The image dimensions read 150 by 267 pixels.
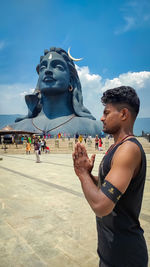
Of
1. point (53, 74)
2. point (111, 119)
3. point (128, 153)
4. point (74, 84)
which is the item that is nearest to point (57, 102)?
point (74, 84)

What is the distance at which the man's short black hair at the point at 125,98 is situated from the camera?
1165 mm

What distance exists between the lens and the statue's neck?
123 feet

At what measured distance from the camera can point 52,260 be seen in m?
1.89

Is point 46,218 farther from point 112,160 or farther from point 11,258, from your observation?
point 112,160

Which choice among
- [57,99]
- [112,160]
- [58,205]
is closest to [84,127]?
[57,99]

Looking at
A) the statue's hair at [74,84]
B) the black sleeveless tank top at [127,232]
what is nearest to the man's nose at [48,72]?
the statue's hair at [74,84]

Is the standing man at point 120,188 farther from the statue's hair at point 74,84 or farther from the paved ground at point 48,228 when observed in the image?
the statue's hair at point 74,84

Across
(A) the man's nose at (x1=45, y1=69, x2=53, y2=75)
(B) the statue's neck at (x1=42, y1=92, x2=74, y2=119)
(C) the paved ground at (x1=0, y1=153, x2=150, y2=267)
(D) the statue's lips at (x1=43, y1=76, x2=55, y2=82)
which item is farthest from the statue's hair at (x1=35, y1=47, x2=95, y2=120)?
(C) the paved ground at (x1=0, y1=153, x2=150, y2=267)

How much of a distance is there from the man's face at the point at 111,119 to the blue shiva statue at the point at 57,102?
34.0 meters

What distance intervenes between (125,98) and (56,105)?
123 feet

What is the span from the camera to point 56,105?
37844mm

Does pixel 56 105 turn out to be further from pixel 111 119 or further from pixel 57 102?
pixel 111 119

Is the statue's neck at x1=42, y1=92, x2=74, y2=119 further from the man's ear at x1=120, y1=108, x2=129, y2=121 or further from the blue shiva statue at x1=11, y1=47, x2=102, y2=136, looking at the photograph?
the man's ear at x1=120, y1=108, x2=129, y2=121

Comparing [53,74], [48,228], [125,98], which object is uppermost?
[53,74]
